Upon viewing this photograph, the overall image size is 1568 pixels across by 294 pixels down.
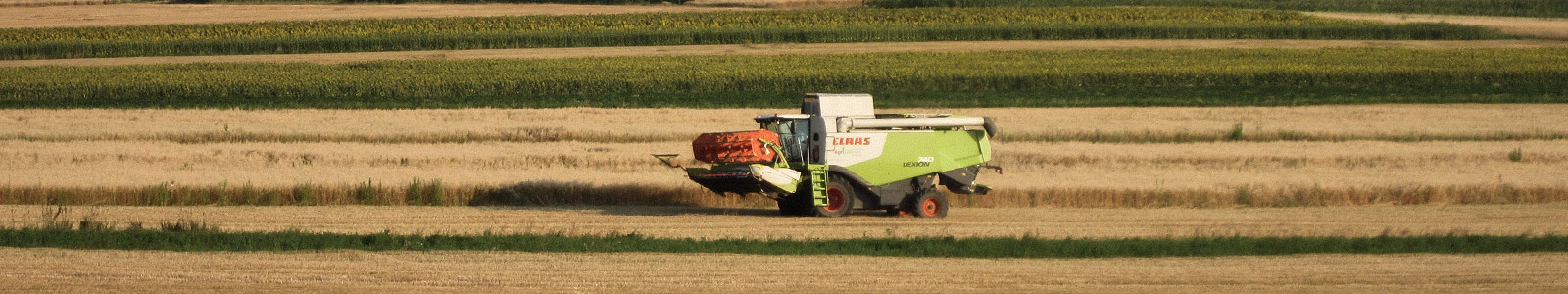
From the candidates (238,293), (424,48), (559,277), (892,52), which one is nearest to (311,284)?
(238,293)

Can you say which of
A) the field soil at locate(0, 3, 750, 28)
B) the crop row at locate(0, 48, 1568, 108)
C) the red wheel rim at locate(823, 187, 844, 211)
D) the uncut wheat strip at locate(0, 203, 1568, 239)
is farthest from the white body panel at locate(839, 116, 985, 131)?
the field soil at locate(0, 3, 750, 28)

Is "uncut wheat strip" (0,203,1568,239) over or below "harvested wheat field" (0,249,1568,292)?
below

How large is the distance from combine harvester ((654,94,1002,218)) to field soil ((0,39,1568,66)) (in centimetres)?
2828

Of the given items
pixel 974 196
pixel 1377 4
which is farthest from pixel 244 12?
pixel 1377 4

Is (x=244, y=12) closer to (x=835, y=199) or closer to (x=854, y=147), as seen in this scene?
(x=835, y=199)

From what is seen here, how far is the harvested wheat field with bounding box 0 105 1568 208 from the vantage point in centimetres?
2667

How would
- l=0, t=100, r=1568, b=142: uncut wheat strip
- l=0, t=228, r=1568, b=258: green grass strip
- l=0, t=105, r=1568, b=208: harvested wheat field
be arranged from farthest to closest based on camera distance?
l=0, t=100, r=1568, b=142: uncut wheat strip < l=0, t=105, r=1568, b=208: harvested wheat field < l=0, t=228, r=1568, b=258: green grass strip

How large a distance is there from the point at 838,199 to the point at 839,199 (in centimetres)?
2

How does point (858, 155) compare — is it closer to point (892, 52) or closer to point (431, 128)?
point (431, 128)

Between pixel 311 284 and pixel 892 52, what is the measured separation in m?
37.5

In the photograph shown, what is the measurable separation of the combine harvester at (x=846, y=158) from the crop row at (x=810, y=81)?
54.6ft

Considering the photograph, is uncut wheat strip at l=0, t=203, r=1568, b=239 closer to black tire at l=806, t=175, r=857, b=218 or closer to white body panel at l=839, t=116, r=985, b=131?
black tire at l=806, t=175, r=857, b=218

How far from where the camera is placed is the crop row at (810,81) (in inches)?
1698

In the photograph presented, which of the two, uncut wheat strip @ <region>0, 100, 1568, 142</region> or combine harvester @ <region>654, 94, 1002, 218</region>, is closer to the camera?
combine harvester @ <region>654, 94, 1002, 218</region>
